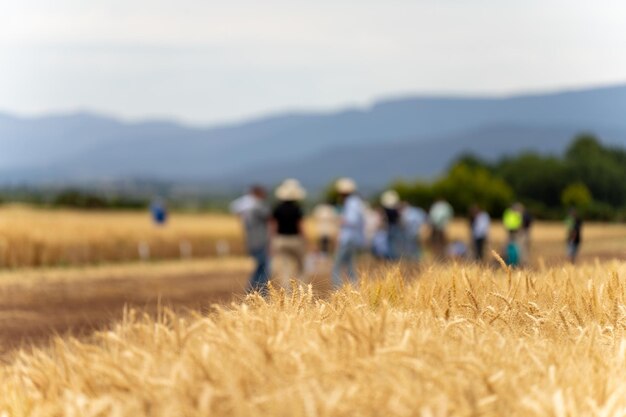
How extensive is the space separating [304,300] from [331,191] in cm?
12501

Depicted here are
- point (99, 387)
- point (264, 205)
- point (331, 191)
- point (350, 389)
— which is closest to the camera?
point (350, 389)

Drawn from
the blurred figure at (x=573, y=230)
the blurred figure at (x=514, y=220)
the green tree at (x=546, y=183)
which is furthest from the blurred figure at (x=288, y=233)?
the green tree at (x=546, y=183)

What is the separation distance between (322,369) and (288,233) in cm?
1113

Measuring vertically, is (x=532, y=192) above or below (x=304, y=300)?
below

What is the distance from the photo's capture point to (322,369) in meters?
4.65

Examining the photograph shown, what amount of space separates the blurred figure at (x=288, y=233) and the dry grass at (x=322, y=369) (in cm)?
910

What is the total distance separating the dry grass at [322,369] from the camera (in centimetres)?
435

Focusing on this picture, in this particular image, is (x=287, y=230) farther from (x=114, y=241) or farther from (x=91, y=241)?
(x=114, y=241)

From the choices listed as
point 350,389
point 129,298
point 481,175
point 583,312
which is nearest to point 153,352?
point 350,389

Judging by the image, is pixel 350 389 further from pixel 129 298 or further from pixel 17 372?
pixel 129 298

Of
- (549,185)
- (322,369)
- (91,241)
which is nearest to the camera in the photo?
(322,369)

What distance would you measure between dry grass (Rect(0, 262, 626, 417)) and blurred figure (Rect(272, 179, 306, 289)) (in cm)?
910

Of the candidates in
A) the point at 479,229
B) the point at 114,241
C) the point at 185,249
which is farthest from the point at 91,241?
the point at 479,229

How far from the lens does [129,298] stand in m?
18.8
